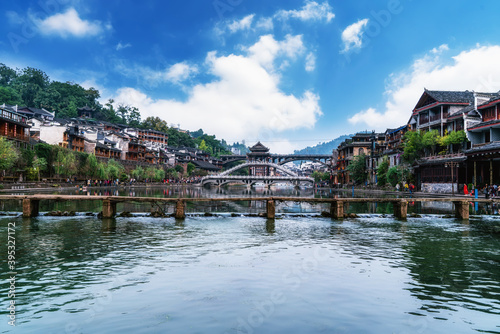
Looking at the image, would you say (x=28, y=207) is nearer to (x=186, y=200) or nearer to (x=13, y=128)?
(x=186, y=200)

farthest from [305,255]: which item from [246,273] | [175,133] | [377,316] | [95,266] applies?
[175,133]

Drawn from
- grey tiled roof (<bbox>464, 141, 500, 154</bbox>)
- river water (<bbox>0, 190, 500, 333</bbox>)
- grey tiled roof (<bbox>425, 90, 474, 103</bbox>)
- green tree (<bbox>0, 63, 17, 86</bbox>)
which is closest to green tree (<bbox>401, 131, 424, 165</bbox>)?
grey tiled roof (<bbox>425, 90, 474, 103</bbox>)

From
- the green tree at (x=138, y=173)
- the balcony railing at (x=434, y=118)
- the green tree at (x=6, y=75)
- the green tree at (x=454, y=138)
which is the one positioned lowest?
the green tree at (x=138, y=173)

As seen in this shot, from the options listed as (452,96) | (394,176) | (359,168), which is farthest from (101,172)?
(452,96)

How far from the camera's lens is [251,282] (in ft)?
36.2

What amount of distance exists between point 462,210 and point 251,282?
81.9 feet

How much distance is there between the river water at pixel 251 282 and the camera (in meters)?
8.13

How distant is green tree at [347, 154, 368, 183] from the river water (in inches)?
2946

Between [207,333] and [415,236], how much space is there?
1677cm

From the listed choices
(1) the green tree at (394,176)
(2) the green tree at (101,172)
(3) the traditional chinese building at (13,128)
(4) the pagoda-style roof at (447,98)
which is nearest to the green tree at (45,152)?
(3) the traditional chinese building at (13,128)

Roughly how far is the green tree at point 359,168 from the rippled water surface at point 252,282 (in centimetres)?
7475

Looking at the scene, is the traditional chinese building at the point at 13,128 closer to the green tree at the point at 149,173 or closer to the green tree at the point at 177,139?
the green tree at the point at 149,173

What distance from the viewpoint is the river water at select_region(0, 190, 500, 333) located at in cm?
813

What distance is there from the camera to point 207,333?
296 inches
